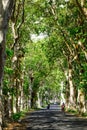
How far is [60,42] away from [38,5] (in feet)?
33.2

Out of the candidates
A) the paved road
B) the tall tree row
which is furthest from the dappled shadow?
the tall tree row

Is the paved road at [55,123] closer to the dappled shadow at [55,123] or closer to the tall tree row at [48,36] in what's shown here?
the dappled shadow at [55,123]

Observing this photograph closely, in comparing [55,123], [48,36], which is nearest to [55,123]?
[55,123]

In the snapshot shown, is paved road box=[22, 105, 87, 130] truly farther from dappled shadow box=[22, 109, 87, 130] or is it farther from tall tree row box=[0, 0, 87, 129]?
tall tree row box=[0, 0, 87, 129]

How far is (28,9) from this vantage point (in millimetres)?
40562

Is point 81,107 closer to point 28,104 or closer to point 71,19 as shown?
point 71,19

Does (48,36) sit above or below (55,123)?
above

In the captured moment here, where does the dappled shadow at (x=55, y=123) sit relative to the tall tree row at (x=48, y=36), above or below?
below

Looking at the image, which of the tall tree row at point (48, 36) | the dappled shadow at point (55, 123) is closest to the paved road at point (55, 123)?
the dappled shadow at point (55, 123)

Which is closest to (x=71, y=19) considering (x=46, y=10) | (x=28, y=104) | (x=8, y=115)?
(x=46, y=10)

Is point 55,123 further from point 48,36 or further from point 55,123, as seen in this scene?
point 48,36

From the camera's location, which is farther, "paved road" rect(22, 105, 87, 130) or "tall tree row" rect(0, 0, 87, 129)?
"tall tree row" rect(0, 0, 87, 129)

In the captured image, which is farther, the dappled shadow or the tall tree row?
the tall tree row

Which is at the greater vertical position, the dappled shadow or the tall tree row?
the tall tree row
